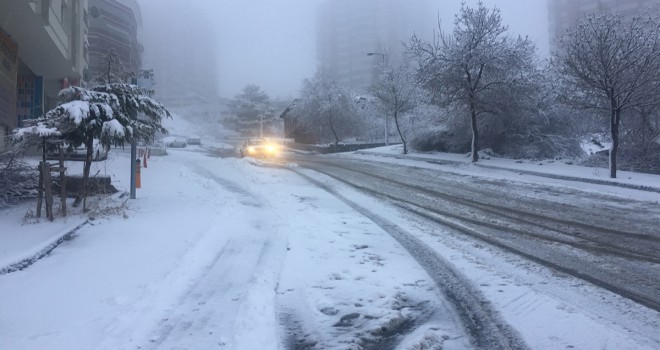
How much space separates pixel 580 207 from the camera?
39.5 ft

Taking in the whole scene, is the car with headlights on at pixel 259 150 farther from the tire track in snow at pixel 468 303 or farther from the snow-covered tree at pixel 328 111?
the tire track in snow at pixel 468 303

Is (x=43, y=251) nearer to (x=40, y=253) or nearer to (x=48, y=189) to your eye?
(x=40, y=253)

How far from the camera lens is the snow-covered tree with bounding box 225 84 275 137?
8100 centimetres

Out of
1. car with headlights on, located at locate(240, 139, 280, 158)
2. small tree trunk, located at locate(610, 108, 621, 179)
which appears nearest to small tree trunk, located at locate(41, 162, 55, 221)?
small tree trunk, located at locate(610, 108, 621, 179)

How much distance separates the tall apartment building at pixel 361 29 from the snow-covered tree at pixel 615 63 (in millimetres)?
129539

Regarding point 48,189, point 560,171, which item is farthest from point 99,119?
point 560,171

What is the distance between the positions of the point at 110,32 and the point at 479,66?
208 ft

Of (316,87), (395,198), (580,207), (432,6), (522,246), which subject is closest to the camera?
(522,246)

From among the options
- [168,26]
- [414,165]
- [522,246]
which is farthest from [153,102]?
[168,26]

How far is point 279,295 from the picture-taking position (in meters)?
5.42

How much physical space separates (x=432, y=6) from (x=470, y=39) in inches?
6348

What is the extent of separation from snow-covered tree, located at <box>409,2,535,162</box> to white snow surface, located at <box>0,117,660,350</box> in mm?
16071

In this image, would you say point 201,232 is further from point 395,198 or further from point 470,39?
point 470,39

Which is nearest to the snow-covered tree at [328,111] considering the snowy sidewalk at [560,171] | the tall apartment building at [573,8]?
the snowy sidewalk at [560,171]
